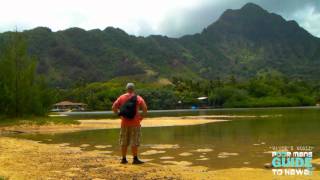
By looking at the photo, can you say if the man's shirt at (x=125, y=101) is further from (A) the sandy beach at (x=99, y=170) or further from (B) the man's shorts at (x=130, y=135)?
(A) the sandy beach at (x=99, y=170)

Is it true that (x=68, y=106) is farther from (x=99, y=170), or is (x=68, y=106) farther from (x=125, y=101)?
(x=99, y=170)

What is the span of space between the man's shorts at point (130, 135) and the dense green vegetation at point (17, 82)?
34.3m

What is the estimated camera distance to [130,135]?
15.6m

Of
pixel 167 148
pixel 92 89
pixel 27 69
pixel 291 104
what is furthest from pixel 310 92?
pixel 167 148

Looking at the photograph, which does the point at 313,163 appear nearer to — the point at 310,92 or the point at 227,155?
the point at 227,155

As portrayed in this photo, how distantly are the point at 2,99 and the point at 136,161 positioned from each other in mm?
35466

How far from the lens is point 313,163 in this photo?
15.0 metres

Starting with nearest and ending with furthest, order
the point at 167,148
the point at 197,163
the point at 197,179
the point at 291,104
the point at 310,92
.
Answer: the point at 197,179 → the point at 197,163 → the point at 167,148 → the point at 291,104 → the point at 310,92

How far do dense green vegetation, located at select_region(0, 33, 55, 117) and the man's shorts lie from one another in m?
34.3

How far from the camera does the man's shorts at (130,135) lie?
1541cm

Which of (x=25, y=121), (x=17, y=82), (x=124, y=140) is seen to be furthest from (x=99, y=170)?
(x=17, y=82)

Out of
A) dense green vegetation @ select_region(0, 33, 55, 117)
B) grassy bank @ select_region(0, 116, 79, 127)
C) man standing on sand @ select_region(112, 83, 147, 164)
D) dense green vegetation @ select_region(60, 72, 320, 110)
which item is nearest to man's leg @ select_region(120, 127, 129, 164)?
A: man standing on sand @ select_region(112, 83, 147, 164)

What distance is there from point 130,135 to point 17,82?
35.7 m

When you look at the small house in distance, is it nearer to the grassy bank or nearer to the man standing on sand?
the grassy bank
